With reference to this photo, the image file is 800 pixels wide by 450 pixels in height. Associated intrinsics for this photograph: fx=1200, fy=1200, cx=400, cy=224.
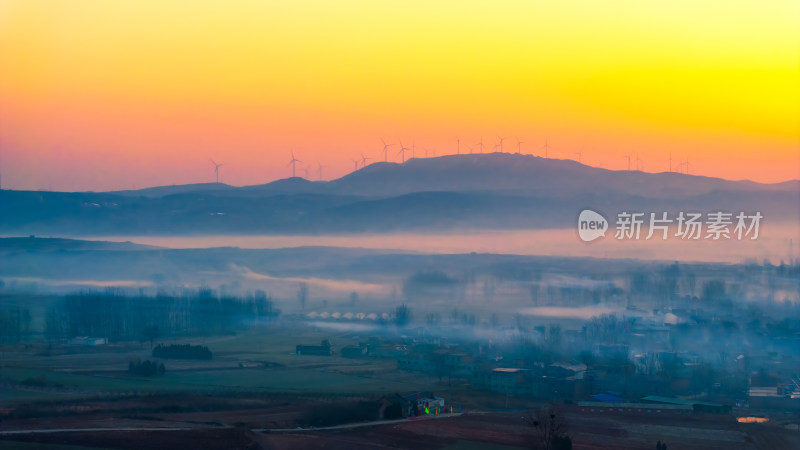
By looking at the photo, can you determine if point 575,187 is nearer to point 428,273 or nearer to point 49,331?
point 428,273

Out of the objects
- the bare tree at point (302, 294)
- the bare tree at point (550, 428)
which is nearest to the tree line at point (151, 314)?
the bare tree at point (302, 294)

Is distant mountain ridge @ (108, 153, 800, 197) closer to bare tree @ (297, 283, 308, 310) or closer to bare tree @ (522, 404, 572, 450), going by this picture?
bare tree @ (297, 283, 308, 310)

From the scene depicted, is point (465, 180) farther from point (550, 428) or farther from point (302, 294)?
point (550, 428)

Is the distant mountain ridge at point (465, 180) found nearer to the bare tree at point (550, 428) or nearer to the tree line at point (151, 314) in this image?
the tree line at point (151, 314)

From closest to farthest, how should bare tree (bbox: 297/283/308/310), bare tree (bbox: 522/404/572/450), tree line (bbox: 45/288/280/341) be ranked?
bare tree (bbox: 522/404/572/450)
tree line (bbox: 45/288/280/341)
bare tree (bbox: 297/283/308/310)

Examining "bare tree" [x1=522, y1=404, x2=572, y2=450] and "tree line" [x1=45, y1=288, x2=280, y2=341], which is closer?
"bare tree" [x1=522, y1=404, x2=572, y2=450]

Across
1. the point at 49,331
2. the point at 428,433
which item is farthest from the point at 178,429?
the point at 49,331

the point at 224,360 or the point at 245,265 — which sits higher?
the point at 245,265

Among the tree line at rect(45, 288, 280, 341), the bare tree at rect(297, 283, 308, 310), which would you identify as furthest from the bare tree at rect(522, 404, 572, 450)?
the bare tree at rect(297, 283, 308, 310)
